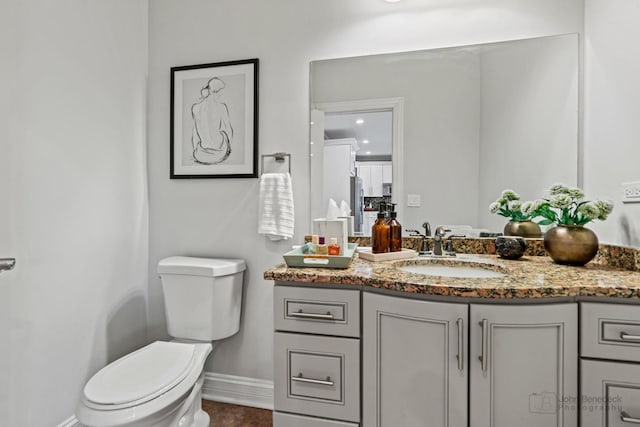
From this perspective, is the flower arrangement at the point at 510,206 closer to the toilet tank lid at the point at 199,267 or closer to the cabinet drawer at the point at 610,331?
the cabinet drawer at the point at 610,331

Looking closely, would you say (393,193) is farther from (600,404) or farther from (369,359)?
(600,404)

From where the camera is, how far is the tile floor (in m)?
1.73

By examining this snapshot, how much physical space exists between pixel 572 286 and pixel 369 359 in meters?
0.68

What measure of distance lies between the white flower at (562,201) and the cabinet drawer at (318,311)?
913 mm

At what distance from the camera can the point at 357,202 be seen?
172 centimetres

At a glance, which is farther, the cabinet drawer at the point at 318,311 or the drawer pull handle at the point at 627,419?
the cabinet drawer at the point at 318,311

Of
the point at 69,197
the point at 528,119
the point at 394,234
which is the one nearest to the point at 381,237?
the point at 394,234

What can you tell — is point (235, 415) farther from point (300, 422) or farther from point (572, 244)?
point (572, 244)

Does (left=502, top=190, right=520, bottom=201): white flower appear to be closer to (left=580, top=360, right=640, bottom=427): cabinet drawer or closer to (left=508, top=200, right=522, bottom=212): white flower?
(left=508, top=200, right=522, bottom=212): white flower

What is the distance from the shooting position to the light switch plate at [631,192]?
1210 mm

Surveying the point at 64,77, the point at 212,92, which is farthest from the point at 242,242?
the point at 64,77

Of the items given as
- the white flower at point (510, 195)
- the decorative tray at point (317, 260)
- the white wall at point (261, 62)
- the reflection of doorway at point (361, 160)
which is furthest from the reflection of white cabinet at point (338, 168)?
the white flower at point (510, 195)

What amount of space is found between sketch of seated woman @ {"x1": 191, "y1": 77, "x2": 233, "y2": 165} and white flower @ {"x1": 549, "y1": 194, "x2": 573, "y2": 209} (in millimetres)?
1639

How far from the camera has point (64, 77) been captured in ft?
5.01
